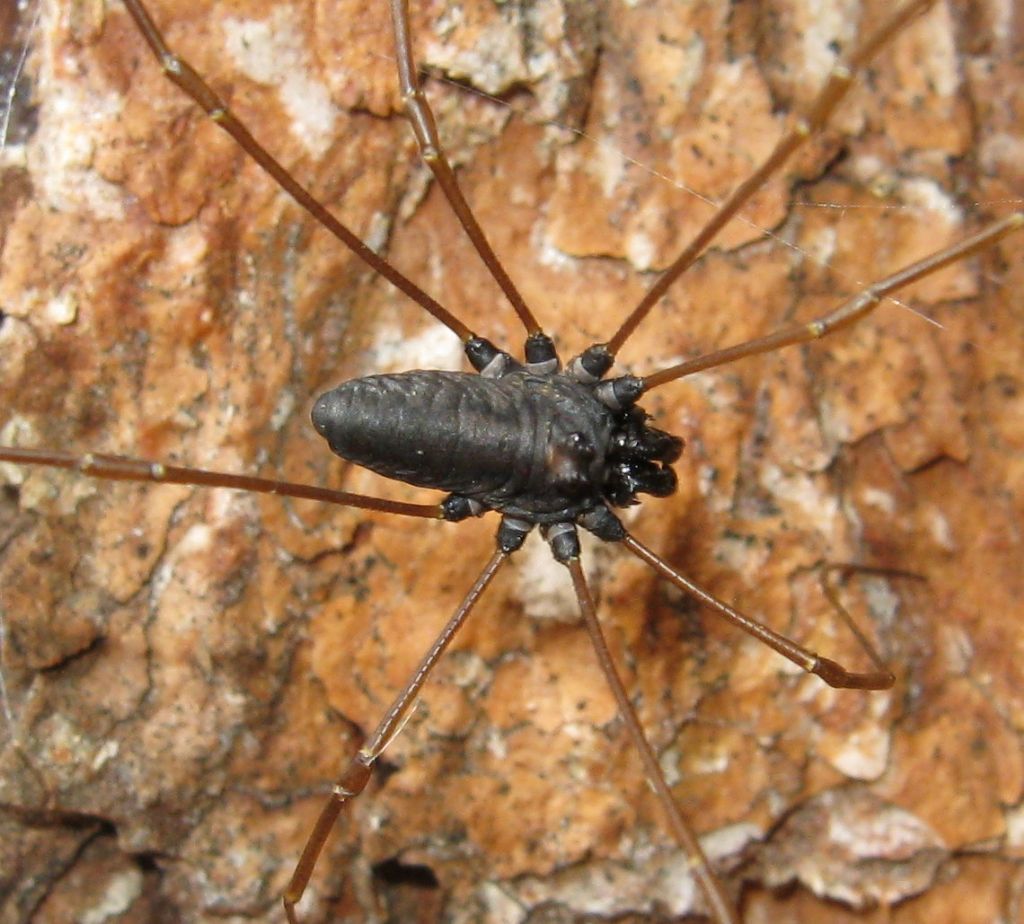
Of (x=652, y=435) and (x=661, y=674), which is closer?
(x=652, y=435)

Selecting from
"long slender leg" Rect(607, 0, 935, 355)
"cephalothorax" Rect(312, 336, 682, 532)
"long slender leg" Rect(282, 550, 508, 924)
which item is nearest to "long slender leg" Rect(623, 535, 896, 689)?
"cephalothorax" Rect(312, 336, 682, 532)

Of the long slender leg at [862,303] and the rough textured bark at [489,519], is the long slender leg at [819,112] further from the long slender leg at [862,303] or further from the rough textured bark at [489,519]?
the rough textured bark at [489,519]

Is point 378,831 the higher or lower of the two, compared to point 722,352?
lower

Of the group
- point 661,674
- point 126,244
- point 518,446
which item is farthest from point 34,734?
point 661,674

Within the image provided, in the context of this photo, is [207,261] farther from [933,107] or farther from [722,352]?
[933,107]

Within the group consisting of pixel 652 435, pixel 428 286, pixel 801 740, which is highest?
pixel 428 286

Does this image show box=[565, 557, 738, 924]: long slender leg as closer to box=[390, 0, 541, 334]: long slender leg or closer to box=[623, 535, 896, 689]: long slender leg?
box=[623, 535, 896, 689]: long slender leg
